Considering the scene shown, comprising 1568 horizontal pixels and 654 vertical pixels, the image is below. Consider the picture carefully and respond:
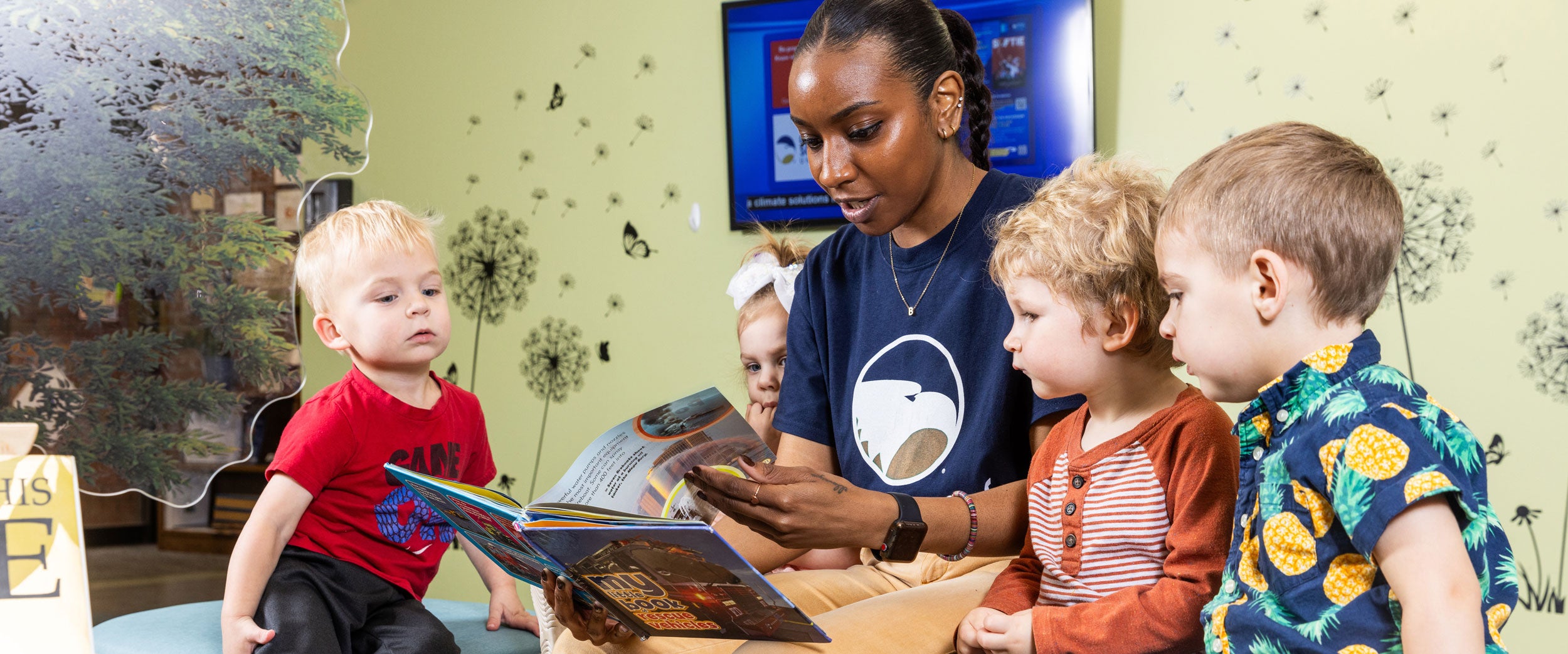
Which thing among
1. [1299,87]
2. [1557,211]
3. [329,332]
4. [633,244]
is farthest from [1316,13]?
[329,332]

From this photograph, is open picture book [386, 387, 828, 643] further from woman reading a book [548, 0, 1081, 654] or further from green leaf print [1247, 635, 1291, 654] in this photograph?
green leaf print [1247, 635, 1291, 654]

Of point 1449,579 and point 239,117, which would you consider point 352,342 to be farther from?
point 1449,579

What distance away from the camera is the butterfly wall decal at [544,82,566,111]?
3086mm

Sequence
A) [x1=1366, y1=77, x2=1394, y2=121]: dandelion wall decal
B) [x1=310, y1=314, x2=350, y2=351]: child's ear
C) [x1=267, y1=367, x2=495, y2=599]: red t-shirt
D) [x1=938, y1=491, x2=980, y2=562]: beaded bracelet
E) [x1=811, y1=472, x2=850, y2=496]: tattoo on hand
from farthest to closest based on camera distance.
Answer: [x1=1366, y1=77, x2=1394, y2=121]: dandelion wall decal, [x1=310, y1=314, x2=350, y2=351]: child's ear, [x1=267, y1=367, x2=495, y2=599]: red t-shirt, [x1=938, y1=491, x2=980, y2=562]: beaded bracelet, [x1=811, y1=472, x2=850, y2=496]: tattoo on hand

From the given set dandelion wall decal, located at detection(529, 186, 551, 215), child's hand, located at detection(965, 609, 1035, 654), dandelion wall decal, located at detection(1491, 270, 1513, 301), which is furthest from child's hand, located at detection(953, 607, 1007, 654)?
dandelion wall decal, located at detection(529, 186, 551, 215)

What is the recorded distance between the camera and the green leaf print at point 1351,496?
29.7 inches

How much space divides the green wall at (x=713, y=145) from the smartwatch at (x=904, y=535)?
1.71m

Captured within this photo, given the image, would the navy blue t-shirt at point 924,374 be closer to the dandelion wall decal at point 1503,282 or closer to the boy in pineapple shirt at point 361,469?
the boy in pineapple shirt at point 361,469

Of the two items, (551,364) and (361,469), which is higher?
(361,469)

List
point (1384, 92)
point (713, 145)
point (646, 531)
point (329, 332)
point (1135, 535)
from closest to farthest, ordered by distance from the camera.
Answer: point (646, 531) < point (1135, 535) < point (329, 332) < point (1384, 92) < point (713, 145)

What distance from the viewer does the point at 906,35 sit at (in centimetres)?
128

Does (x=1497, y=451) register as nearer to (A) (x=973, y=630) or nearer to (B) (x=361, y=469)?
(A) (x=973, y=630)

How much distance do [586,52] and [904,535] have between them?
2.30 meters

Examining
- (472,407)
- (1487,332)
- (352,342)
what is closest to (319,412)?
(352,342)
